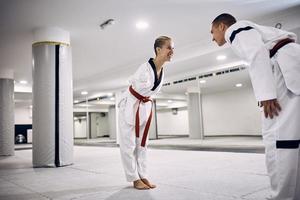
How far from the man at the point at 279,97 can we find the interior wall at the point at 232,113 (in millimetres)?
14338

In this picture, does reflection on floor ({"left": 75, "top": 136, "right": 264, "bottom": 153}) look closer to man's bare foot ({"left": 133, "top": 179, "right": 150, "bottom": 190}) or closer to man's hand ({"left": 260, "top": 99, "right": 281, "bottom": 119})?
man's bare foot ({"left": 133, "top": 179, "right": 150, "bottom": 190})

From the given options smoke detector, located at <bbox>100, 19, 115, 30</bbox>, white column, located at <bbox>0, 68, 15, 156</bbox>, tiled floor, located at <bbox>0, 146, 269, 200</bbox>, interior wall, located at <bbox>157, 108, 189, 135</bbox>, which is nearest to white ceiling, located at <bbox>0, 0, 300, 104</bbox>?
smoke detector, located at <bbox>100, 19, 115, 30</bbox>

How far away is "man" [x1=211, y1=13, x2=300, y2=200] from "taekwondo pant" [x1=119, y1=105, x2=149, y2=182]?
1.50 metres

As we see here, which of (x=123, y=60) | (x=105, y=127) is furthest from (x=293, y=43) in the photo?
(x=105, y=127)

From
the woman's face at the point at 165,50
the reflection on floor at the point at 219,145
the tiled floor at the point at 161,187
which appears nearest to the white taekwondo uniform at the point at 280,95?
the tiled floor at the point at 161,187

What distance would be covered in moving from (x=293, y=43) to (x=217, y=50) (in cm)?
623

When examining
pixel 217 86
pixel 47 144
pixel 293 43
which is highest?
pixel 217 86

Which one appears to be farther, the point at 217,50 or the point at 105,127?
the point at 105,127

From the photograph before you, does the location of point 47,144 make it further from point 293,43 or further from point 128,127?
point 293,43

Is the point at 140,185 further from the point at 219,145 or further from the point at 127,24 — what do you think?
the point at 219,145

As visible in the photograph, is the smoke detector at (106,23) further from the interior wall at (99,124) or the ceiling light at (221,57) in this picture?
the interior wall at (99,124)

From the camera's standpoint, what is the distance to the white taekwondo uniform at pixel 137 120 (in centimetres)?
277

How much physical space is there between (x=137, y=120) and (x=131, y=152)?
351 mm

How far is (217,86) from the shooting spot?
15.1 metres
